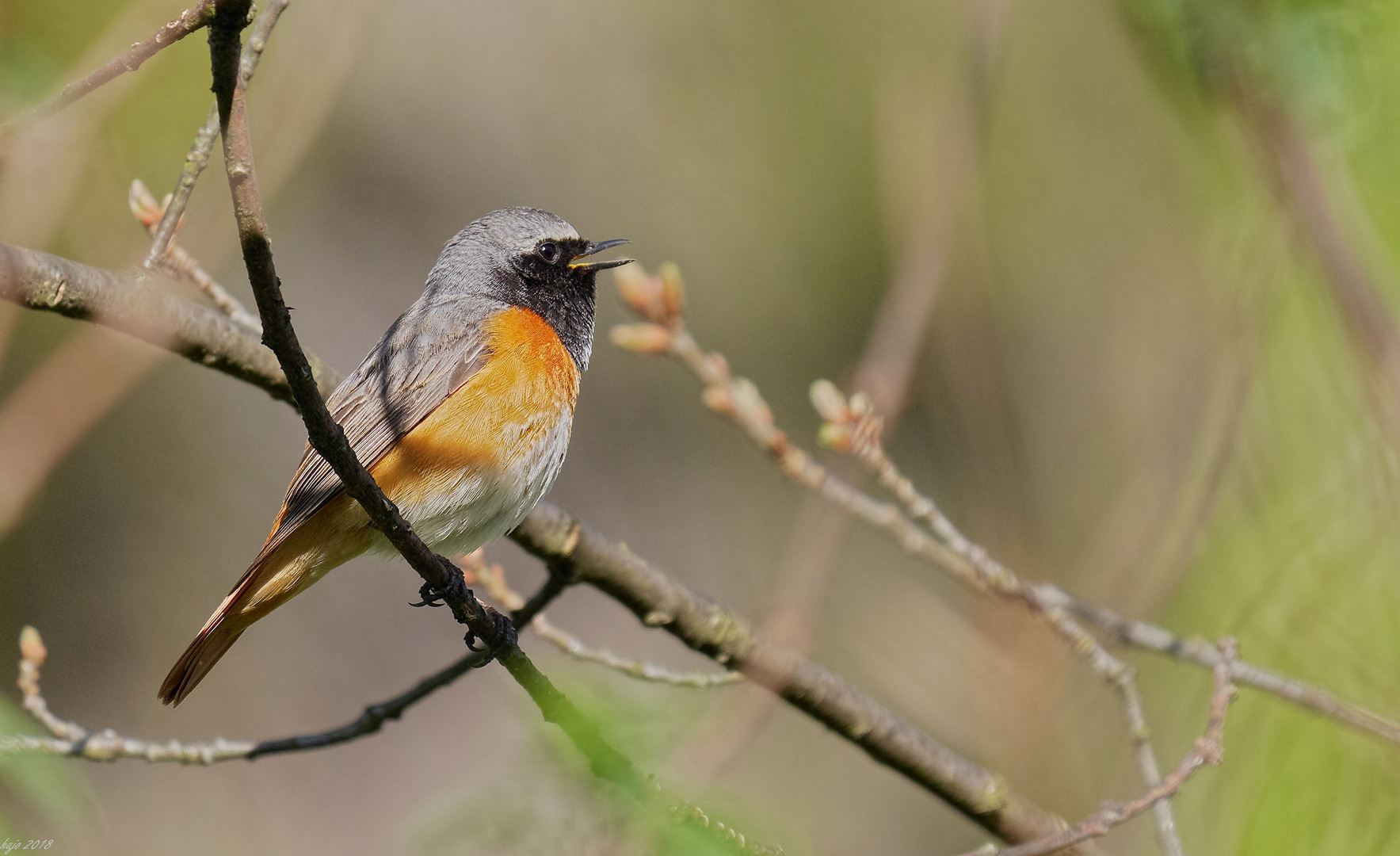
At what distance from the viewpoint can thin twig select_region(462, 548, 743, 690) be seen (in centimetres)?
295

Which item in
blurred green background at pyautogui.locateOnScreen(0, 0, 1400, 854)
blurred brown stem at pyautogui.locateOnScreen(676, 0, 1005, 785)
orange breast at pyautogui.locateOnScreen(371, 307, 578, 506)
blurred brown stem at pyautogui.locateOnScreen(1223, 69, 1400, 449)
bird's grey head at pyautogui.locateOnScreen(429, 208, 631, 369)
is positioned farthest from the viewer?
bird's grey head at pyautogui.locateOnScreen(429, 208, 631, 369)

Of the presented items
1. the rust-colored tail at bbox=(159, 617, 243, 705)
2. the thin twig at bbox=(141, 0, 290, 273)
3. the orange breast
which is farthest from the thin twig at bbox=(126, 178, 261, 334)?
the rust-colored tail at bbox=(159, 617, 243, 705)

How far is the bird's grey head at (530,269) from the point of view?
3.86m

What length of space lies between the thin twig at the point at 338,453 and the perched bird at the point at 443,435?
0.50m

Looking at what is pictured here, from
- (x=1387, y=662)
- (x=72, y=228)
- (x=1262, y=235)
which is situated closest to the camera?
(x=1387, y=662)

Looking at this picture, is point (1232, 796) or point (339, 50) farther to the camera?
point (339, 50)

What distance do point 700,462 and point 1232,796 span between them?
512cm

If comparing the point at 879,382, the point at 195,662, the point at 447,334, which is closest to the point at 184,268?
the point at 447,334

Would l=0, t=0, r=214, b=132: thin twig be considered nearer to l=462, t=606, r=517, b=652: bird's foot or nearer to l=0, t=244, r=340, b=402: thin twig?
l=0, t=244, r=340, b=402: thin twig

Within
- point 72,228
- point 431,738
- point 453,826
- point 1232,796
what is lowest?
point 453,826

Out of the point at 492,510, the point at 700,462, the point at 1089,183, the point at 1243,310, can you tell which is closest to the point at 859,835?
the point at 700,462

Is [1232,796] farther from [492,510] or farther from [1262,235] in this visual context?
[492,510]

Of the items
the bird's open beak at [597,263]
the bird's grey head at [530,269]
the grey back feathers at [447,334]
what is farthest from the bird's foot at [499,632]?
the bird's open beak at [597,263]

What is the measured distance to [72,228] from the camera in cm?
478
